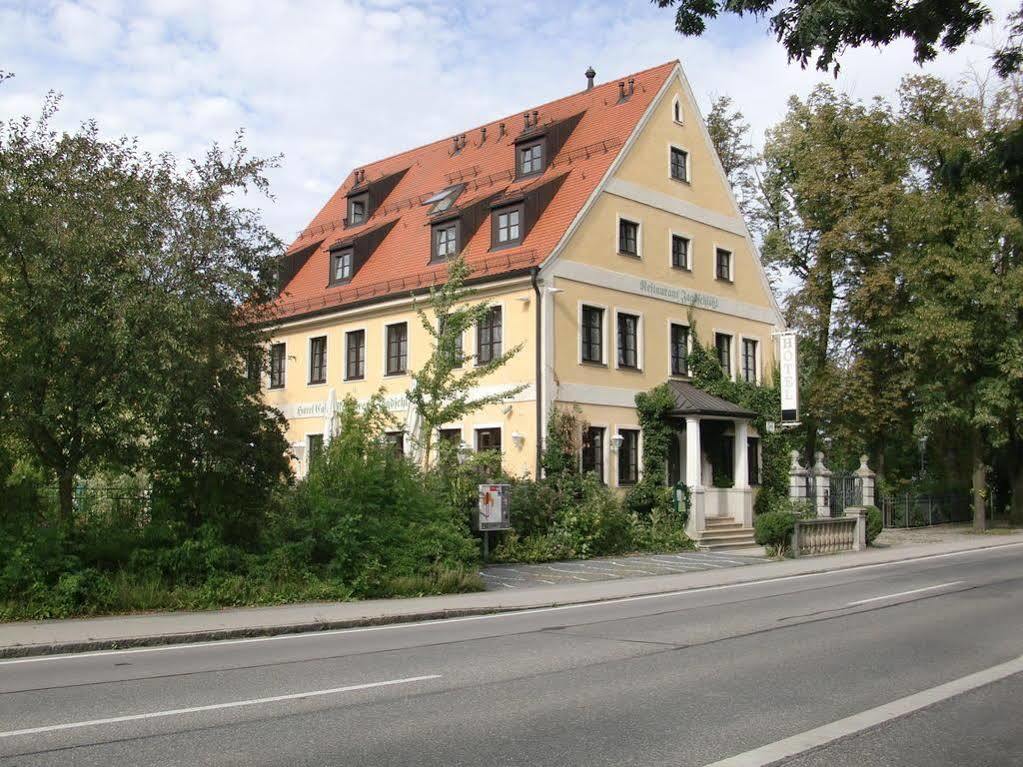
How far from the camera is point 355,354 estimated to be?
3200 cm

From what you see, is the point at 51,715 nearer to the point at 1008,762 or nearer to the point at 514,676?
the point at 514,676

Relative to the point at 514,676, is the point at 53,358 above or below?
above

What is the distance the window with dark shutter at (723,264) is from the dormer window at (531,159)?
6309 mm

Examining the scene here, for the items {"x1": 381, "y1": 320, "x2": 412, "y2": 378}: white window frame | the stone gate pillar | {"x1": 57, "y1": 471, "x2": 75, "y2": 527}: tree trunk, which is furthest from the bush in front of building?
the stone gate pillar

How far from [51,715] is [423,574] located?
9.61m

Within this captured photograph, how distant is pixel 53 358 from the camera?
45.3 feet

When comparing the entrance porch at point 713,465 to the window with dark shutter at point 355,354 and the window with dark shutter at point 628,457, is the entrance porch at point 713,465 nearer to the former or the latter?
the window with dark shutter at point 628,457

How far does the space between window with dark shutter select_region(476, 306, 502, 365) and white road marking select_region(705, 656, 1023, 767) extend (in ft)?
62.7

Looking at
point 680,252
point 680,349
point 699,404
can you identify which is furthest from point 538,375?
point 680,252

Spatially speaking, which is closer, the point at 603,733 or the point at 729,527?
the point at 603,733

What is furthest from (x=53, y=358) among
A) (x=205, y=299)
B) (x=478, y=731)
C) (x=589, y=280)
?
(x=589, y=280)

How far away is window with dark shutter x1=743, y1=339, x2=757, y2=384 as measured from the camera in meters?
33.2

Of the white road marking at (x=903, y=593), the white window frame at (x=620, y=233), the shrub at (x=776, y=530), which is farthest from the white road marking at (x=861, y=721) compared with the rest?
the white window frame at (x=620, y=233)

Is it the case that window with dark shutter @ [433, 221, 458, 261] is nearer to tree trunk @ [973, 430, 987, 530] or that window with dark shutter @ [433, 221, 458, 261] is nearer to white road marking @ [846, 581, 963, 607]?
white road marking @ [846, 581, 963, 607]
